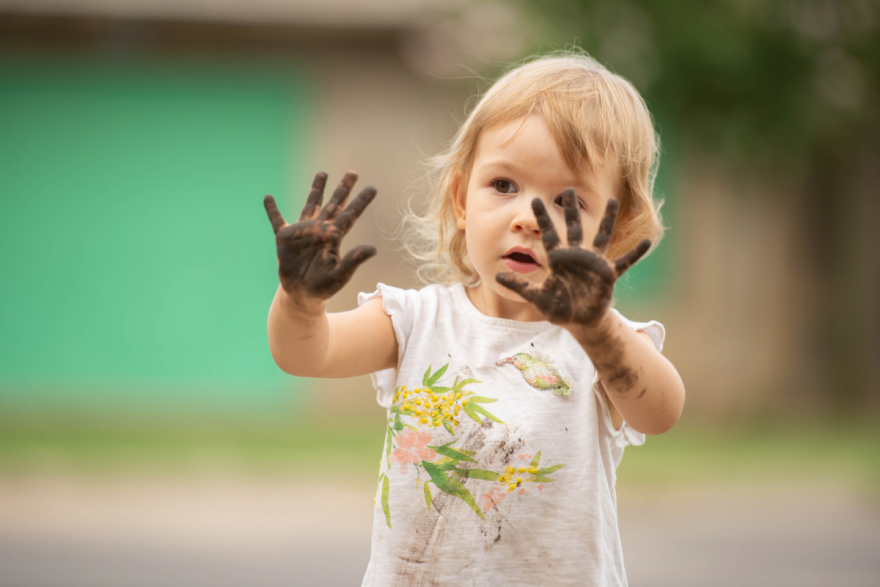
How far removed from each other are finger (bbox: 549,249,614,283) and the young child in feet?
0.16

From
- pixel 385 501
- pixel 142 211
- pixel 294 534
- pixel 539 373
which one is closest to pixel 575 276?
pixel 539 373

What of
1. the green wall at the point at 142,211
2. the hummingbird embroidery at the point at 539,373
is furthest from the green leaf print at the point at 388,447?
the green wall at the point at 142,211

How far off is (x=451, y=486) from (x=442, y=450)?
7 centimetres

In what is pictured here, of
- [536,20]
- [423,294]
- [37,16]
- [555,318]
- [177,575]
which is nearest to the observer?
[555,318]

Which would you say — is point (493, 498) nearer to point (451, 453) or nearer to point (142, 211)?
point (451, 453)

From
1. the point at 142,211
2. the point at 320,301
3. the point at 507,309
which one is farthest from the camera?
the point at 142,211

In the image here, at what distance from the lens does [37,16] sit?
712 cm

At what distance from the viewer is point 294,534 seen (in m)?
4.18

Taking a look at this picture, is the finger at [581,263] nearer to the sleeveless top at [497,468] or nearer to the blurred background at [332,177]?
the sleeveless top at [497,468]

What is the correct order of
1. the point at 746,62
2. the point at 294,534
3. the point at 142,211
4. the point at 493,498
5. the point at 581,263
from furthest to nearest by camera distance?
the point at 142,211
the point at 746,62
the point at 294,534
the point at 493,498
the point at 581,263

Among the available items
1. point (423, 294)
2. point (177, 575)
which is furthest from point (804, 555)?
point (423, 294)

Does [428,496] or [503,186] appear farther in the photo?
[503,186]

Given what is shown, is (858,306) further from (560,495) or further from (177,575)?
(560,495)

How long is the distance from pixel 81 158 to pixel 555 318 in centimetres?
677
